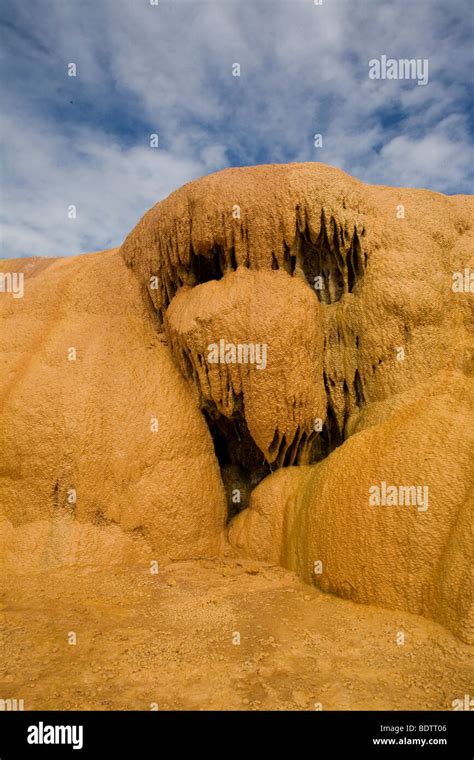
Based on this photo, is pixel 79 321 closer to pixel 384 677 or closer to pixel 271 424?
pixel 271 424

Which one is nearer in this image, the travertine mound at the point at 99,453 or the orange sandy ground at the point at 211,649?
the orange sandy ground at the point at 211,649

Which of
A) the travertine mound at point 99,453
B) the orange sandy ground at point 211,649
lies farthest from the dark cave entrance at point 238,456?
the orange sandy ground at point 211,649

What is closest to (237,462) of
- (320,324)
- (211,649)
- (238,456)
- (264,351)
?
(238,456)

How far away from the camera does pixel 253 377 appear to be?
17.3 ft

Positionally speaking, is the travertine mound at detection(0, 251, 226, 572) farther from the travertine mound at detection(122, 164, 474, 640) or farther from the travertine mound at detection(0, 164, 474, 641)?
the travertine mound at detection(122, 164, 474, 640)

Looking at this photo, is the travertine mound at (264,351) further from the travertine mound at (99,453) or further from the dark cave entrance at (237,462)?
the travertine mound at (99,453)

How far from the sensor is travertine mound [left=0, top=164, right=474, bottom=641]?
493cm

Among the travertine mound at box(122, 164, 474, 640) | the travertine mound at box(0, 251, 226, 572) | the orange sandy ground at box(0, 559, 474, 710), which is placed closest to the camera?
the orange sandy ground at box(0, 559, 474, 710)

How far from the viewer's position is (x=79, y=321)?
19.9ft

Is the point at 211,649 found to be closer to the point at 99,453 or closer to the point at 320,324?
the point at 99,453

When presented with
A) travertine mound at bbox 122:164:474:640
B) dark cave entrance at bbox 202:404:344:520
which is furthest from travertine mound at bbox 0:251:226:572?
travertine mound at bbox 122:164:474:640

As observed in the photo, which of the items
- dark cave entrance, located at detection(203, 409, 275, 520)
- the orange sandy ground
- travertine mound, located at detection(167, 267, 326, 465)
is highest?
travertine mound, located at detection(167, 267, 326, 465)

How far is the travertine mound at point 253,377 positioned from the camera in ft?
16.2
